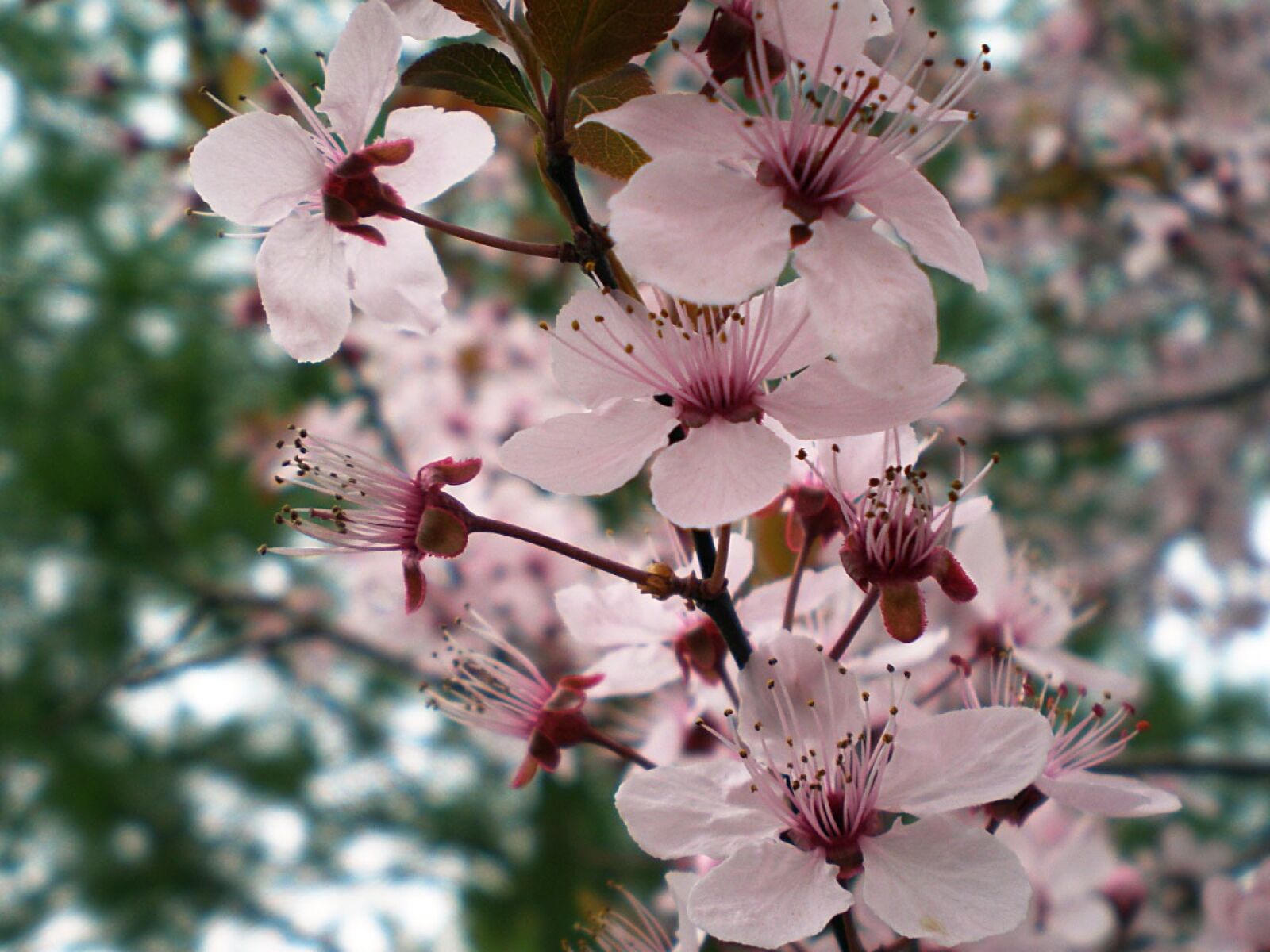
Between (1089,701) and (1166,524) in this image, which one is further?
(1166,524)

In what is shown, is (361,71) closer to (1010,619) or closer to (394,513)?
(394,513)

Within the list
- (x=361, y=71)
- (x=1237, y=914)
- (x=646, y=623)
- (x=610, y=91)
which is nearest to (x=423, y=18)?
(x=361, y=71)

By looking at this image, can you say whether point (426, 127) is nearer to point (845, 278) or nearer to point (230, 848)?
point (845, 278)

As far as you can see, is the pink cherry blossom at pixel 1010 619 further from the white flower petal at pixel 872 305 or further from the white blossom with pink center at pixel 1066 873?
the white flower petal at pixel 872 305

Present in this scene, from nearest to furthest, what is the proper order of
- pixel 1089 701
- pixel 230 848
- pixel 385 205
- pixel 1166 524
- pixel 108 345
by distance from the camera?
pixel 385 205 < pixel 1089 701 < pixel 1166 524 < pixel 230 848 < pixel 108 345

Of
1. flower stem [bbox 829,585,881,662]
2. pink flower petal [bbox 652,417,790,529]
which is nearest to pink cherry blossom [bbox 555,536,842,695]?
flower stem [bbox 829,585,881,662]

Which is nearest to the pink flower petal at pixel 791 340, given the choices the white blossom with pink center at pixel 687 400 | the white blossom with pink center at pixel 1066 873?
the white blossom with pink center at pixel 687 400

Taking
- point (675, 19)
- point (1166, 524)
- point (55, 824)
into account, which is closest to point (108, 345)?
point (55, 824)
